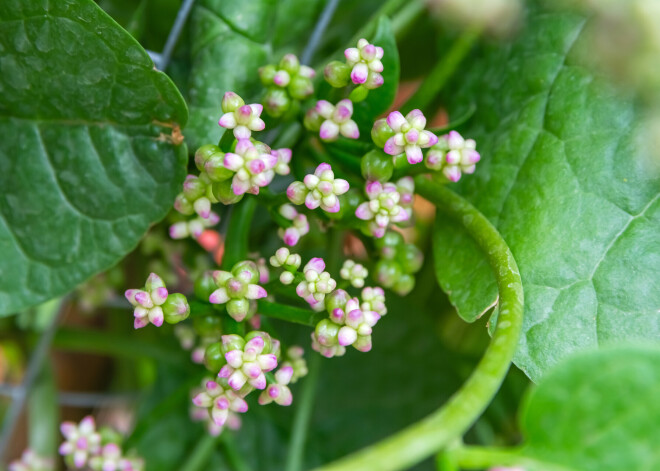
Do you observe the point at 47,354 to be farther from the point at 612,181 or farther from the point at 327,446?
the point at 612,181

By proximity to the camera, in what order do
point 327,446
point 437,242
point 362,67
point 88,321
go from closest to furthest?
point 362,67, point 437,242, point 327,446, point 88,321

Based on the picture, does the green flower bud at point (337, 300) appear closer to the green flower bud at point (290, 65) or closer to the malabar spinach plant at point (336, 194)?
the malabar spinach plant at point (336, 194)

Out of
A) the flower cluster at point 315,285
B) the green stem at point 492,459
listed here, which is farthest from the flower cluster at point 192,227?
the green stem at point 492,459

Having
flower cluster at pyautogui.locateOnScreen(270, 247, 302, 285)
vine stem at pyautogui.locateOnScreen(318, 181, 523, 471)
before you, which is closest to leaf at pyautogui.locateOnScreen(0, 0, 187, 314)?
flower cluster at pyautogui.locateOnScreen(270, 247, 302, 285)

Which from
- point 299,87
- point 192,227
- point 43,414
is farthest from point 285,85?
point 43,414

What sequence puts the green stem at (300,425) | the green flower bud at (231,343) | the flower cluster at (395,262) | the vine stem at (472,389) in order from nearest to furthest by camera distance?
the vine stem at (472,389) < the green flower bud at (231,343) < the flower cluster at (395,262) < the green stem at (300,425)

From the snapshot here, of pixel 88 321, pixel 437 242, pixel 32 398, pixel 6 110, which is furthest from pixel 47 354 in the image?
pixel 437 242
